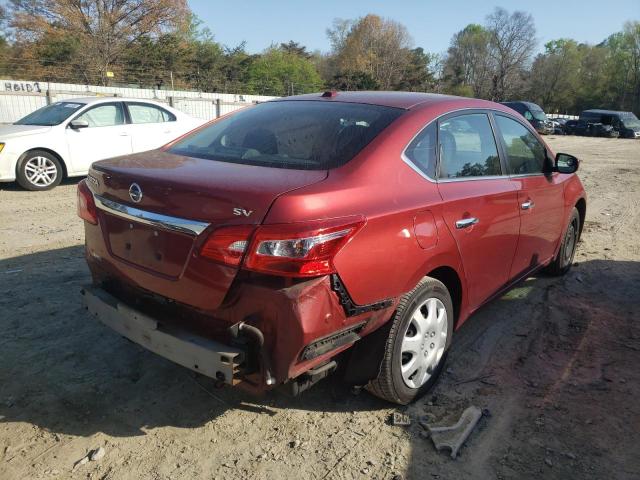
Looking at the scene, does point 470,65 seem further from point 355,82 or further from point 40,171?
point 40,171

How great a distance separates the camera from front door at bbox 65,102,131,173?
9.19 metres

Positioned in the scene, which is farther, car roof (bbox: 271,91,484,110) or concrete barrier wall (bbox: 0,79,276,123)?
concrete barrier wall (bbox: 0,79,276,123)

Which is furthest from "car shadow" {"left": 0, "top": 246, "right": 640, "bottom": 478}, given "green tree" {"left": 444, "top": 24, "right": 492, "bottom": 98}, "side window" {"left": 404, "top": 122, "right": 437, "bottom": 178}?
"green tree" {"left": 444, "top": 24, "right": 492, "bottom": 98}

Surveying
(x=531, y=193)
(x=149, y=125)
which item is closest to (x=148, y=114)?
(x=149, y=125)

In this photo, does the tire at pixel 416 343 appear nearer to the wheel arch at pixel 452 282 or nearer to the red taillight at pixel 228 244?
the wheel arch at pixel 452 282

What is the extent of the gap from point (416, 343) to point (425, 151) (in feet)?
3.53

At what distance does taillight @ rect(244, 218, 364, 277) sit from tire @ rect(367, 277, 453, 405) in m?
0.66

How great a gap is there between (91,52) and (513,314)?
36860 millimetres

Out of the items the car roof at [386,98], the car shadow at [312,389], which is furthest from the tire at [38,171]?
the car roof at [386,98]

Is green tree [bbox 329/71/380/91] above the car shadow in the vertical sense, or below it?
above

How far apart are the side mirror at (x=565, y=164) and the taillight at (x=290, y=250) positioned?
115 inches

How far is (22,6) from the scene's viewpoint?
1403 inches

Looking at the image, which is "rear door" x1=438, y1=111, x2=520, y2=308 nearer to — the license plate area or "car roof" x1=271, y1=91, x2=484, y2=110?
"car roof" x1=271, y1=91, x2=484, y2=110

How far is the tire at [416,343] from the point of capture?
265 cm
